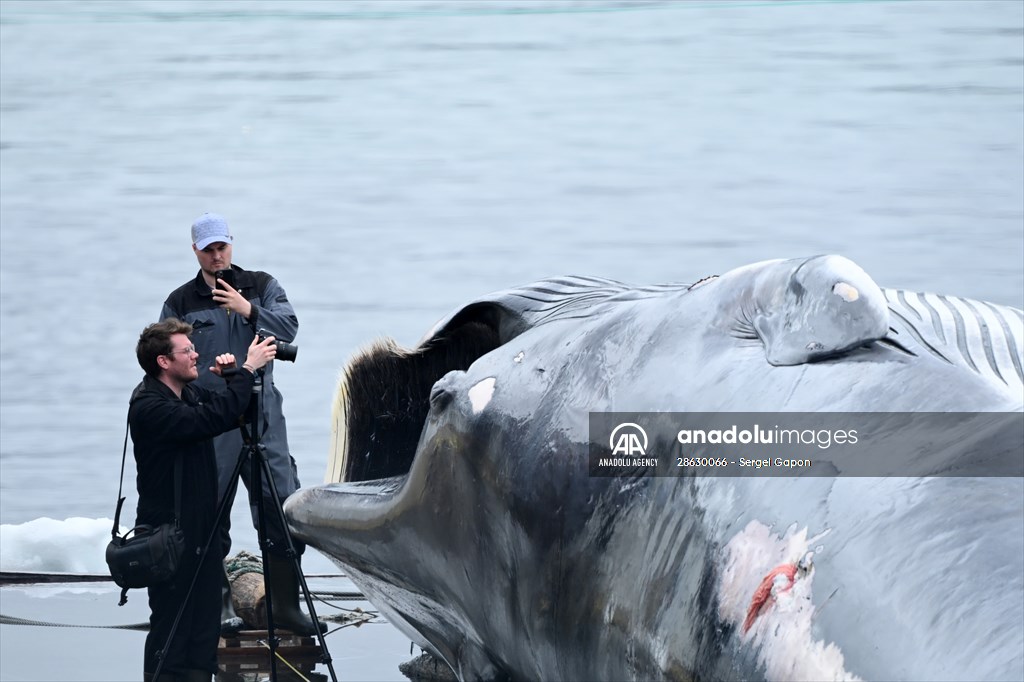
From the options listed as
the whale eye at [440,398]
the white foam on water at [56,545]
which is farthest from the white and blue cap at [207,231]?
the whale eye at [440,398]

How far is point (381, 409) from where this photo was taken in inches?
105

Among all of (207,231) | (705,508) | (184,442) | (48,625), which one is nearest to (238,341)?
(207,231)

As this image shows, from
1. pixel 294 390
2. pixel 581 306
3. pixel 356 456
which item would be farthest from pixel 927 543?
pixel 294 390

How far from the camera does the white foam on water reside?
5.06 m

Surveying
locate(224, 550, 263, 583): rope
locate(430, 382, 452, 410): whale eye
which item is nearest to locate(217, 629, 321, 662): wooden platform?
locate(224, 550, 263, 583): rope

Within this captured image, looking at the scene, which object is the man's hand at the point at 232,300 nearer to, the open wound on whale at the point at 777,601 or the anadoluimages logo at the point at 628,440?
the anadoluimages logo at the point at 628,440

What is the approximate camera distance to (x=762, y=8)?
555 cm

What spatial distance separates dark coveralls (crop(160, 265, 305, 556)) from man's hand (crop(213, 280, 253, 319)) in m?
0.18

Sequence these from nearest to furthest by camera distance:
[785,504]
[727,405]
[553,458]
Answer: [785,504] < [727,405] < [553,458]

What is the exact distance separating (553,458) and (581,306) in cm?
32

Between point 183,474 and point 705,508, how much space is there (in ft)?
7.55

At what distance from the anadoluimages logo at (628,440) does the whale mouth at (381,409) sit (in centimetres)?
86

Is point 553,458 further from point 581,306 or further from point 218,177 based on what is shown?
point 218,177

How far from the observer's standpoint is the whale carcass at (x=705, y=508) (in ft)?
4.17
